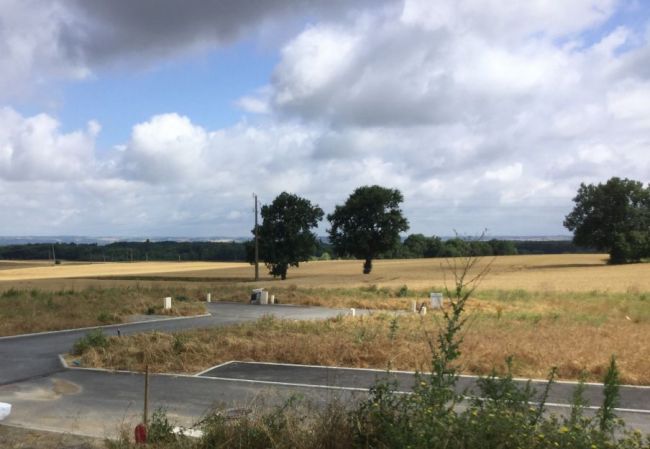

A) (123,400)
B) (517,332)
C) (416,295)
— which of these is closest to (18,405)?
(123,400)

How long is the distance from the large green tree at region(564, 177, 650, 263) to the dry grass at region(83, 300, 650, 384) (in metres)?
57.8

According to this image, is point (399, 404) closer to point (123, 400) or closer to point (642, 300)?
point (123, 400)

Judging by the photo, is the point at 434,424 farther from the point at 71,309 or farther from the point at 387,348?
the point at 71,309

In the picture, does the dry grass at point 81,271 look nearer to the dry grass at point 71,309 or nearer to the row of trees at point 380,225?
the row of trees at point 380,225

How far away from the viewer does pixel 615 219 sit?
70.3m

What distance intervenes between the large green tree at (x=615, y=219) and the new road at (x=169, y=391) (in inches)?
2591

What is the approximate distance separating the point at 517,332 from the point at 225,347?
8.34 m

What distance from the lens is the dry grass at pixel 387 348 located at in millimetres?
12312

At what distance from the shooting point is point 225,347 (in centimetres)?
1475

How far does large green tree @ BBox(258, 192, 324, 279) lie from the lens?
186 feet

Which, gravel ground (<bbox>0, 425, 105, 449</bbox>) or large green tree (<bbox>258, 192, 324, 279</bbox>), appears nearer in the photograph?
gravel ground (<bbox>0, 425, 105, 449</bbox>)

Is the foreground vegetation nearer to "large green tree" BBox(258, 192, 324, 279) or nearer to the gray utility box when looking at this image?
the gray utility box

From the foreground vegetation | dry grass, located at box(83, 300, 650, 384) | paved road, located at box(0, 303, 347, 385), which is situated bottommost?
paved road, located at box(0, 303, 347, 385)

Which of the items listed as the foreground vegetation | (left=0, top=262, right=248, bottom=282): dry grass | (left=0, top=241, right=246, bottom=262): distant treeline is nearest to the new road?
the foreground vegetation
